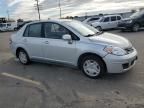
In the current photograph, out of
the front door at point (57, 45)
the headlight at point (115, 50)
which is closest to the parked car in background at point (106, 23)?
the front door at point (57, 45)

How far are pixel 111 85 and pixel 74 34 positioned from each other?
181 centimetres

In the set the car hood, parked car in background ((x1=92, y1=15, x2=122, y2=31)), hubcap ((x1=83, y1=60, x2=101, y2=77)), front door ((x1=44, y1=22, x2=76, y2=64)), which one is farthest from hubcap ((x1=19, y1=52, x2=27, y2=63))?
→ parked car in background ((x1=92, y1=15, x2=122, y2=31))

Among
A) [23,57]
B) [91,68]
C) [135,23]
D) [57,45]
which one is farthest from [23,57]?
[135,23]

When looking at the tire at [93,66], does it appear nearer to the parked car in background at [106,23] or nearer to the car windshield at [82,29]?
the car windshield at [82,29]

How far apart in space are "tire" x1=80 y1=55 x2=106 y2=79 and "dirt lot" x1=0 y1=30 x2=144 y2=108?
166 millimetres

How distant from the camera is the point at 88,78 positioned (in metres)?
6.42

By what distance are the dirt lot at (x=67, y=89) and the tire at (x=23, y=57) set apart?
714mm

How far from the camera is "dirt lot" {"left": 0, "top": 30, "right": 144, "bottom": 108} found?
15.9 ft

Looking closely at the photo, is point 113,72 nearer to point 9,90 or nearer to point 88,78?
point 88,78

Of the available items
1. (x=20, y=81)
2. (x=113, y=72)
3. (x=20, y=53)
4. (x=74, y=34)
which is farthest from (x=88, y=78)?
(x=20, y=53)

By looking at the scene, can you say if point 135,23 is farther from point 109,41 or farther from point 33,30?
point 109,41

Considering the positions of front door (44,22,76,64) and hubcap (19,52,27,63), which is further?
hubcap (19,52,27,63)

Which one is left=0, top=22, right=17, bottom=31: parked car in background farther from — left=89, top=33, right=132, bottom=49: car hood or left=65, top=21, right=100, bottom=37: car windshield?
left=89, top=33, right=132, bottom=49: car hood

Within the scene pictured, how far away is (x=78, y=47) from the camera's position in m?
6.45
